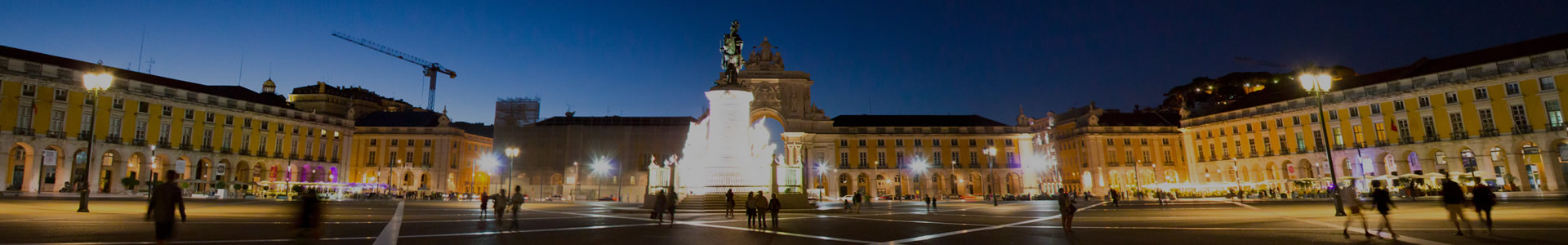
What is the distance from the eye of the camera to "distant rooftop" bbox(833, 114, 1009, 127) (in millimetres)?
70562

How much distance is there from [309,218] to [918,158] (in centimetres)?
6300

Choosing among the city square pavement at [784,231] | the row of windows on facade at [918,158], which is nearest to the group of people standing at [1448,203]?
the city square pavement at [784,231]

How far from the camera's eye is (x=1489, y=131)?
42656mm

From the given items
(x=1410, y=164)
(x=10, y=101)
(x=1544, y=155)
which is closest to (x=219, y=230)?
(x=10, y=101)

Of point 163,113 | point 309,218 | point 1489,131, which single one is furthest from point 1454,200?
point 163,113

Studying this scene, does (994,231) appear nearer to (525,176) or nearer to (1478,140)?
(1478,140)

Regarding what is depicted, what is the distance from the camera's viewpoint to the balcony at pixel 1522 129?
133 feet

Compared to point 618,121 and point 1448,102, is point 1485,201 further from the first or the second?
point 618,121

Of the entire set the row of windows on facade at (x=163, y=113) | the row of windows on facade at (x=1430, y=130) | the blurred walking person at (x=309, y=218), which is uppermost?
the row of windows on facade at (x=163, y=113)

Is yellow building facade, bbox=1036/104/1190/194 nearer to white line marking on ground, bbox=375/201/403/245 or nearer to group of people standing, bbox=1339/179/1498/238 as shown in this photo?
group of people standing, bbox=1339/179/1498/238

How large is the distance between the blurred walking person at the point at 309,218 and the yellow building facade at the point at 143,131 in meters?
39.9

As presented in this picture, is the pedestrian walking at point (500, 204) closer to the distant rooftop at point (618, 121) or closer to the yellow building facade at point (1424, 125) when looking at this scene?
the yellow building facade at point (1424, 125)

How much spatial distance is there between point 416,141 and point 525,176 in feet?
50.5

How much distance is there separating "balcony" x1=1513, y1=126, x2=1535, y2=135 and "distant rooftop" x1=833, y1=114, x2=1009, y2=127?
118 ft
